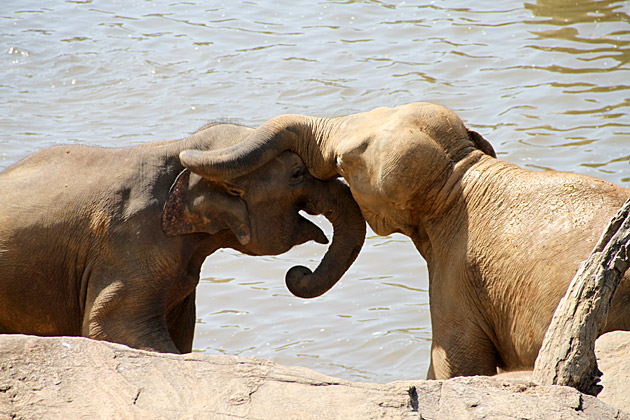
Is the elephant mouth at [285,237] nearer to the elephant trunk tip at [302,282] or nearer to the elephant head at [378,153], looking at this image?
the elephant trunk tip at [302,282]

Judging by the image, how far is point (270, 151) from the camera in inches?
217

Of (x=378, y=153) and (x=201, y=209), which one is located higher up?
(x=378, y=153)

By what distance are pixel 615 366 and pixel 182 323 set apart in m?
2.83

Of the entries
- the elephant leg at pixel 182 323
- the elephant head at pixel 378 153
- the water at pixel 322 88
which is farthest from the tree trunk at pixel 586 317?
the water at pixel 322 88

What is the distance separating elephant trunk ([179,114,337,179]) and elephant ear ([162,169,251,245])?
0.12m

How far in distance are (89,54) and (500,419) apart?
11.9 m

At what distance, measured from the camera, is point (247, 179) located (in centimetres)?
561

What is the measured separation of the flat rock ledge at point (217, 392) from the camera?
3.38 m

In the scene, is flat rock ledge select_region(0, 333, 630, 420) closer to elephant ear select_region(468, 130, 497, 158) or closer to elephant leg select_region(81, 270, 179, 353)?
elephant leg select_region(81, 270, 179, 353)

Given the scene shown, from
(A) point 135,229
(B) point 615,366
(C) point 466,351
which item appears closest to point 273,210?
(A) point 135,229

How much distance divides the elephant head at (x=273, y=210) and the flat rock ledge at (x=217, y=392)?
1.89m

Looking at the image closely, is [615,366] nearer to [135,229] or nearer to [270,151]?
[270,151]

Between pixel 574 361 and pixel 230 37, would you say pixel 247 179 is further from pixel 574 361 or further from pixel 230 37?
pixel 230 37


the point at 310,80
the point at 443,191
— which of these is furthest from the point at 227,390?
the point at 310,80
